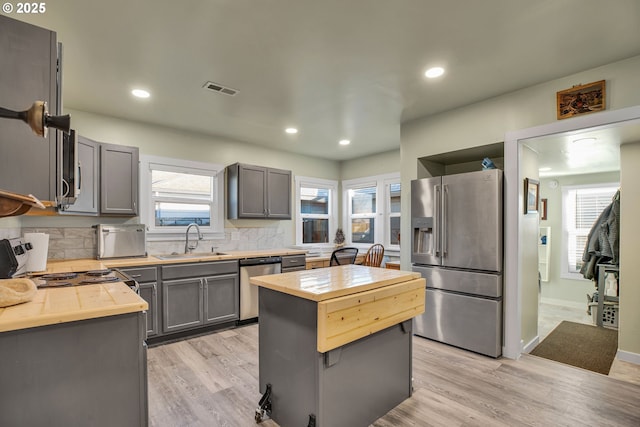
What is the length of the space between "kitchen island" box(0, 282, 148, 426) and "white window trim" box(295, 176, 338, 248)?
409 cm

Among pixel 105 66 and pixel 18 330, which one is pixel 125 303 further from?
pixel 105 66

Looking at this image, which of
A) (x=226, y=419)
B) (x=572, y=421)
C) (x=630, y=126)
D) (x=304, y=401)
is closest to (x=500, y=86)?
(x=630, y=126)

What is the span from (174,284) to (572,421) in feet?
11.7

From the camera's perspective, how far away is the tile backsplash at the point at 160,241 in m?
3.35

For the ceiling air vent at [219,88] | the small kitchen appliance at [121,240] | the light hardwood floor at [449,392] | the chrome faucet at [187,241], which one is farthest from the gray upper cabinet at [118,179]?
the light hardwood floor at [449,392]

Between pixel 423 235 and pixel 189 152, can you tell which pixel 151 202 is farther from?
pixel 423 235

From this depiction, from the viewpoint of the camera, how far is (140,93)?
3041 mm

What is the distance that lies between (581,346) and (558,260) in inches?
91.4

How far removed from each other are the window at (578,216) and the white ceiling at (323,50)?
338 centimetres

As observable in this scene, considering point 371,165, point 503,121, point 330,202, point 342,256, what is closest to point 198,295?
point 342,256

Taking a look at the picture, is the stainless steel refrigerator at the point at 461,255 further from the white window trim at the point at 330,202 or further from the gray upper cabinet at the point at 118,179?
the gray upper cabinet at the point at 118,179

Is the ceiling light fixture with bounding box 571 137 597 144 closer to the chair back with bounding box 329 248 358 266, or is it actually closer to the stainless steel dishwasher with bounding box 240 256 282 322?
the chair back with bounding box 329 248 358 266

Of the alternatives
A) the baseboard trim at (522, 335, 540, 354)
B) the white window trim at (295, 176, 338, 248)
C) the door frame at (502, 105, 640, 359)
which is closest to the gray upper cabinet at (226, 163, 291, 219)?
the white window trim at (295, 176, 338, 248)

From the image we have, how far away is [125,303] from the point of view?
143 cm
